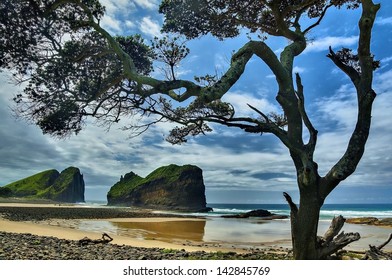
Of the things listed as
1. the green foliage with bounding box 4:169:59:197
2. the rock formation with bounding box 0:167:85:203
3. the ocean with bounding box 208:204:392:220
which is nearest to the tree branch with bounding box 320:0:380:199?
the ocean with bounding box 208:204:392:220

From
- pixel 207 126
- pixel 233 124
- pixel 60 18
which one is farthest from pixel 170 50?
pixel 233 124

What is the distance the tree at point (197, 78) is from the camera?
17.5 feet

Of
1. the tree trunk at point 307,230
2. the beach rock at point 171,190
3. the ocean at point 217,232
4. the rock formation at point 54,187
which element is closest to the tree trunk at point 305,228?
the tree trunk at point 307,230

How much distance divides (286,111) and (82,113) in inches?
165

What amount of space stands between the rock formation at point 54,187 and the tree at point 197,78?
59.3m

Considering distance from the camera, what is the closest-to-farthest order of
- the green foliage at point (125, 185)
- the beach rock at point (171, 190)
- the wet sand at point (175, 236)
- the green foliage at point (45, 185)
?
the wet sand at point (175, 236) < the beach rock at point (171, 190) < the green foliage at point (125, 185) < the green foliage at point (45, 185)

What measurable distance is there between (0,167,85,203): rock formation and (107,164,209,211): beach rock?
13.4 meters

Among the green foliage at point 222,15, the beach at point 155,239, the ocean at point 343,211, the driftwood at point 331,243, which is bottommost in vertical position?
the beach at point 155,239

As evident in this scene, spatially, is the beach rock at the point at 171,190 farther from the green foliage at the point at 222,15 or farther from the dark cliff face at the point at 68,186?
the green foliage at the point at 222,15

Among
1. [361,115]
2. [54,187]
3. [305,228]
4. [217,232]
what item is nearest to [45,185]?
[54,187]

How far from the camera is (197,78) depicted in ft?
25.4

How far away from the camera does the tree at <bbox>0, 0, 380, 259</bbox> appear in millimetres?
5332
